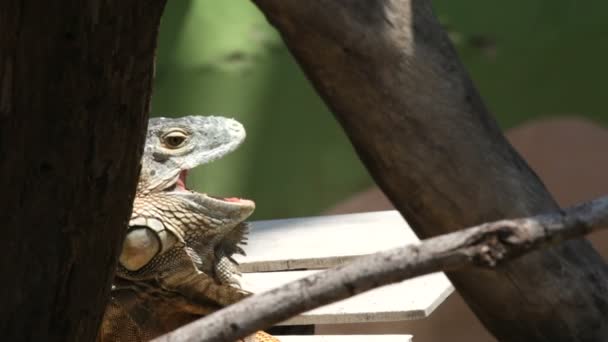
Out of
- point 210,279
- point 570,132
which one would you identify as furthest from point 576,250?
point 570,132

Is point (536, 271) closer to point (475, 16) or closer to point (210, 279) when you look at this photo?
point (210, 279)

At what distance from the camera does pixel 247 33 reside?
4.08 m

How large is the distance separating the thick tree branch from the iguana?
46.4 inches

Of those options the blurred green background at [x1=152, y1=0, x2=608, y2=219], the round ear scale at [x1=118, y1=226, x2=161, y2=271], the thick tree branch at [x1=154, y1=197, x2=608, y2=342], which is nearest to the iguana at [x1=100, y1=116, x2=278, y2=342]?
the round ear scale at [x1=118, y1=226, x2=161, y2=271]

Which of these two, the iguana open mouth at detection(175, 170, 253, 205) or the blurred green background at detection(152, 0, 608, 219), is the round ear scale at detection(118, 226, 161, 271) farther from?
the blurred green background at detection(152, 0, 608, 219)

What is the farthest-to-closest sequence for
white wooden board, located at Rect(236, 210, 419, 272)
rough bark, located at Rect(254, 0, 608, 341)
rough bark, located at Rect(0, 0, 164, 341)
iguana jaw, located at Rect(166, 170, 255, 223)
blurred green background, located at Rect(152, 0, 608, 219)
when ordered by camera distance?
blurred green background, located at Rect(152, 0, 608, 219) < white wooden board, located at Rect(236, 210, 419, 272) < iguana jaw, located at Rect(166, 170, 255, 223) < rough bark, located at Rect(254, 0, 608, 341) < rough bark, located at Rect(0, 0, 164, 341)

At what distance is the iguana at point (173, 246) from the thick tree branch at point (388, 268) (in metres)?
1.18

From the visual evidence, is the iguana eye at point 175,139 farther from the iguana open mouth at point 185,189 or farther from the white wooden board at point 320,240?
the white wooden board at point 320,240

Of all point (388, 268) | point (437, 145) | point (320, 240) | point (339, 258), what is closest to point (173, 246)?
point (339, 258)

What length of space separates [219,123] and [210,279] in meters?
0.38

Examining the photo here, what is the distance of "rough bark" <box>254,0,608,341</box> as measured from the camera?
1575 millimetres

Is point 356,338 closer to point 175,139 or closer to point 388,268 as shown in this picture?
point 175,139

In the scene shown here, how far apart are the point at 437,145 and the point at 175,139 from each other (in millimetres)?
999

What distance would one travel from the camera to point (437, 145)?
5.24 ft
